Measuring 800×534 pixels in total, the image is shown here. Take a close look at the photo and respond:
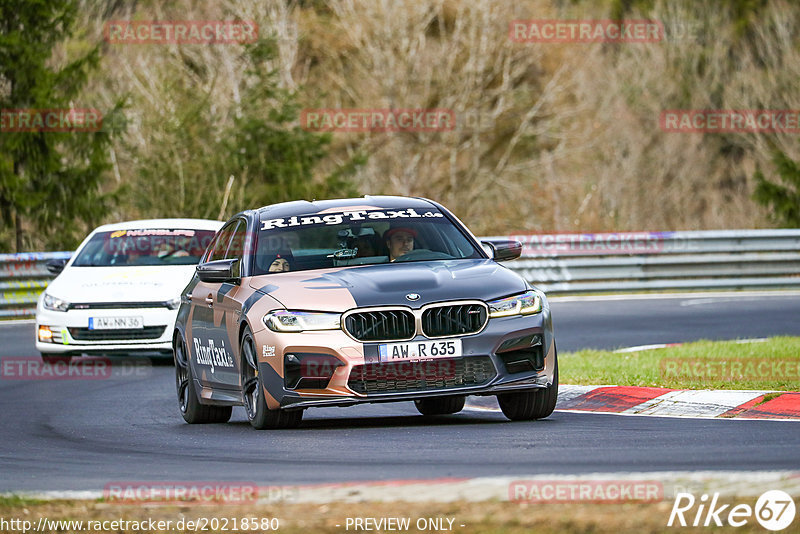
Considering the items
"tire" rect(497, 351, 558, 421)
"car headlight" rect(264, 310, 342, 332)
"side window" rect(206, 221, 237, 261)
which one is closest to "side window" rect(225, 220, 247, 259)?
"side window" rect(206, 221, 237, 261)

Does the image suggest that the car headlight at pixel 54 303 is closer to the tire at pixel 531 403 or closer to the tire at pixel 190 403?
the tire at pixel 190 403

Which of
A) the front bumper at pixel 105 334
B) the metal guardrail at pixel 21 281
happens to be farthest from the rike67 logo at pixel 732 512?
the metal guardrail at pixel 21 281

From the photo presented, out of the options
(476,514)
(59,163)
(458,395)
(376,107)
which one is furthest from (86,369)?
Answer: (376,107)

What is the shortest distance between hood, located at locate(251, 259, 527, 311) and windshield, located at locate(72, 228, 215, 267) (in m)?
6.84

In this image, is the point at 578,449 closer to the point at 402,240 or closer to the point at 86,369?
the point at 402,240

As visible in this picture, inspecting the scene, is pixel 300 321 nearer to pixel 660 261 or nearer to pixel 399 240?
pixel 399 240

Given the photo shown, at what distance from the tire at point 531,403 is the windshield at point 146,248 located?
719 centimetres

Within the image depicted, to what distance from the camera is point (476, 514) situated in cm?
567

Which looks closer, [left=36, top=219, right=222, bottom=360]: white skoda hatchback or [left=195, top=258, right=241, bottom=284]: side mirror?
[left=195, top=258, right=241, bottom=284]: side mirror

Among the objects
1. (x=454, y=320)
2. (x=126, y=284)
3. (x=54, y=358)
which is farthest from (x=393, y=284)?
(x=54, y=358)

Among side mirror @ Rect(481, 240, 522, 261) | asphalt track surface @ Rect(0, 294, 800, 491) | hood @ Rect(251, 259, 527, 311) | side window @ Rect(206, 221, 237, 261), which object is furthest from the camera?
side window @ Rect(206, 221, 237, 261)

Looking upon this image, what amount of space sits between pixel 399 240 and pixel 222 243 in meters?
1.94

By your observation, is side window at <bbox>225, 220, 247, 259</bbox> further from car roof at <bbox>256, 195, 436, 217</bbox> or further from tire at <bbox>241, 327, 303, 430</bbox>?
tire at <bbox>241, 327, 303, 430</bbox>

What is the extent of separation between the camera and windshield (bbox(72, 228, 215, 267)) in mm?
16672
